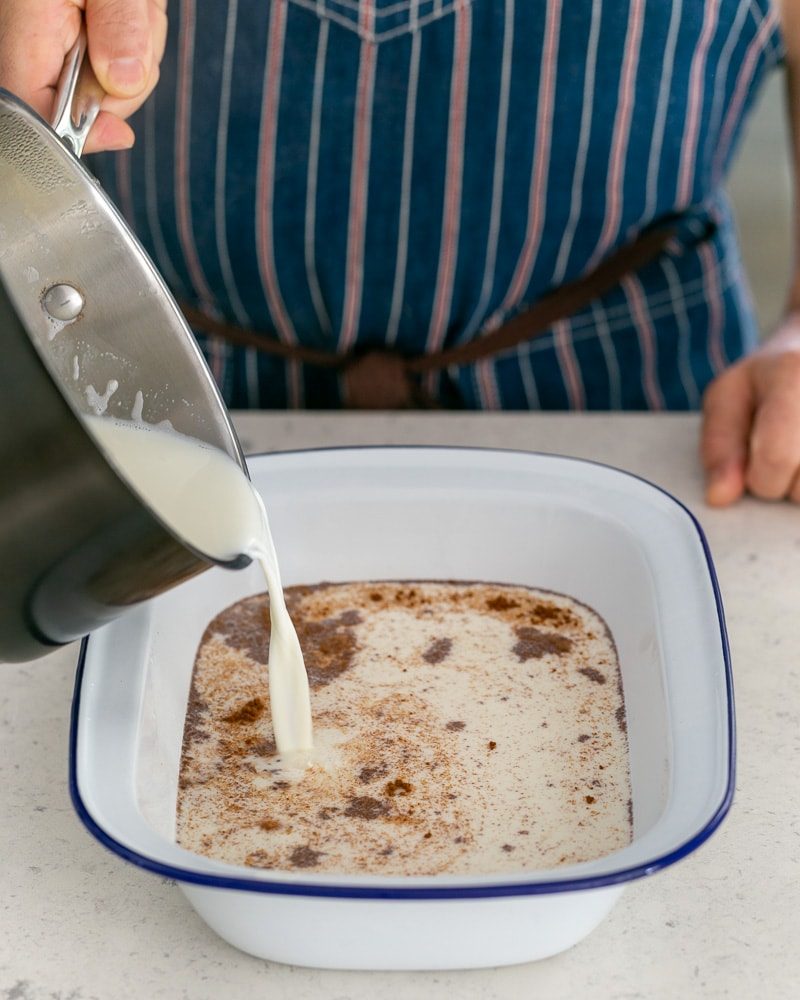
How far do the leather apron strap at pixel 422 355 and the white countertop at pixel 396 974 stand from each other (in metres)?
0.43

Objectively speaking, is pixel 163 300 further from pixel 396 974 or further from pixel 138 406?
pixel 396 974

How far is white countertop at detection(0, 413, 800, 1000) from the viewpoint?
61cm

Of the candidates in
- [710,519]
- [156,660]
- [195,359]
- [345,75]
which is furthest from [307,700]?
[345,75]

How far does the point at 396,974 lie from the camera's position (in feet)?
2.02

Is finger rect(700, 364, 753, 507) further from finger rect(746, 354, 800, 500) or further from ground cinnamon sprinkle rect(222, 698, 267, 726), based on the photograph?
ground cinnamon sprinkle rect(222, 698, 267, 726)

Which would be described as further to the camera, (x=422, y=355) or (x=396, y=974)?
(x=422, y=355)

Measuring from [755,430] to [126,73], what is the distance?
0.53m

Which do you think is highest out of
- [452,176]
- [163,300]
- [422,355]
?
[163,300]

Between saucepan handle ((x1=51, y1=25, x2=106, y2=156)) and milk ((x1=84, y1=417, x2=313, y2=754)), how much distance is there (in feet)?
0.52

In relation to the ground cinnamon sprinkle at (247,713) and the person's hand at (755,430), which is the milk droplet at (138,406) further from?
the person's hand at (755,430)

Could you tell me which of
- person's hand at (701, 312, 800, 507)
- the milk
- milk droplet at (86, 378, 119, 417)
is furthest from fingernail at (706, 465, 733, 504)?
milk droplet at (86, 378, 119, 417)

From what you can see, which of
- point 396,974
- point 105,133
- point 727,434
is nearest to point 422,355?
point 727,434

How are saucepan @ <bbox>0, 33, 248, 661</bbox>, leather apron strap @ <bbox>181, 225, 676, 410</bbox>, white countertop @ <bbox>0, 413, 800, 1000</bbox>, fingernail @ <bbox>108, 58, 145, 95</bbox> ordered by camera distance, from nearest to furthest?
saucepan @ <bbox>0, 33, 248, 661</bbox> < white countertop @ <bbox>0, 413, 800, 1000</bbox> < fingernail @ <bbox>108, 58, 145, 95</bbox> < leather apron strap @ <bbox>181, 225, 676, 410</bbox>

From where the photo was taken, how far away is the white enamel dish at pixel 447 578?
0.57 meters
